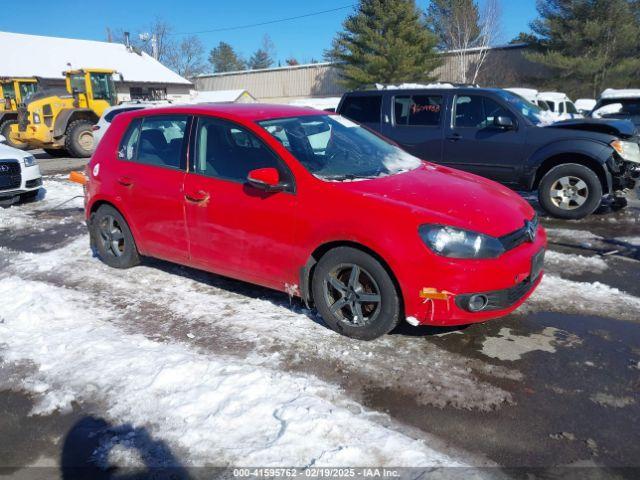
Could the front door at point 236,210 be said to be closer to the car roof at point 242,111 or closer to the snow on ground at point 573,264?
the car roof at point 242,111

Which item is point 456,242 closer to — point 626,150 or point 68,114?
point 626,150

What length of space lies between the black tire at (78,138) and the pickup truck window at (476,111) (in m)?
12.1

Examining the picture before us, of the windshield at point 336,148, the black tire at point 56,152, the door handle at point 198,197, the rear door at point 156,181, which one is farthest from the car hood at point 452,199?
the black tire at point 56,152

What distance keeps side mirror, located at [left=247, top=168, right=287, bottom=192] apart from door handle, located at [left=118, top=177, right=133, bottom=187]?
165cm

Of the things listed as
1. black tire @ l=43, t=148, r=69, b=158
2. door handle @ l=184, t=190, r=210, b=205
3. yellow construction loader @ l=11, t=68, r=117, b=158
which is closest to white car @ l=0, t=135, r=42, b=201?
door handle @ l=184, t=190, r=210, b=205

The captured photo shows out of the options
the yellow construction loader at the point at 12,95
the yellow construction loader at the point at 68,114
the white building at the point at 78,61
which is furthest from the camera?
the white building at the point at 78,61

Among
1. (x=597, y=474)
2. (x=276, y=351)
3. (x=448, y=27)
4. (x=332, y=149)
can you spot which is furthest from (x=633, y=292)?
(x=448, y=27)

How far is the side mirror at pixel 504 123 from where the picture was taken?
7391 mm

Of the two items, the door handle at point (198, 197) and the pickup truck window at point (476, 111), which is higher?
the pickup truck window at point (476, 111)

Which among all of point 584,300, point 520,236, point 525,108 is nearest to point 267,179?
point 520,236

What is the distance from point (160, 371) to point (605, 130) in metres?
6.87

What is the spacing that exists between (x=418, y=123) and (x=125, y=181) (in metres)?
4.98

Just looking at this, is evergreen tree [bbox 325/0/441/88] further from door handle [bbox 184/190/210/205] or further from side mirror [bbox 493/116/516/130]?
door handle [bbox 184/190/210/205]

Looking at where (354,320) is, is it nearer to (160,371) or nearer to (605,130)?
(160,371)
